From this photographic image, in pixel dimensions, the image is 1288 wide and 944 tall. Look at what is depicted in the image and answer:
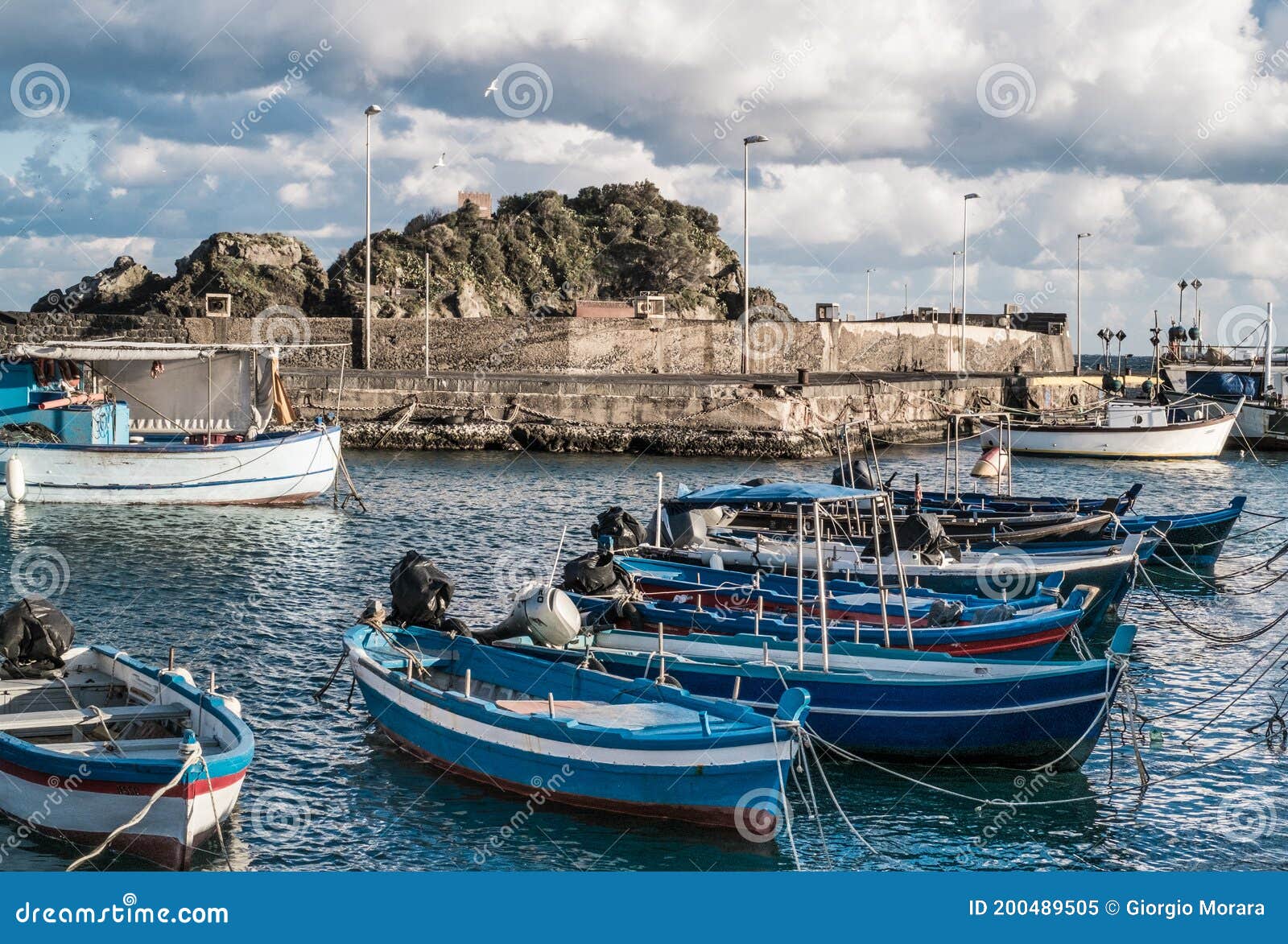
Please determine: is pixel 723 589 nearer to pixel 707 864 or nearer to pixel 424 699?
pixel 424 699

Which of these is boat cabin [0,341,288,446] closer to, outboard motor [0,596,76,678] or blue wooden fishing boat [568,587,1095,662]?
blue wooden fishing boat [568,587,1095,662]

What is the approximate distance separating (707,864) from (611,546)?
9.34 m

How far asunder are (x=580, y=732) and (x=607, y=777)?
0.43 meters

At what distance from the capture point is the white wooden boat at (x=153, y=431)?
28.8m

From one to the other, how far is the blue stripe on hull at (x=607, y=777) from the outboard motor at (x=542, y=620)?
1.57 metres

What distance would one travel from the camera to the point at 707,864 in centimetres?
1080

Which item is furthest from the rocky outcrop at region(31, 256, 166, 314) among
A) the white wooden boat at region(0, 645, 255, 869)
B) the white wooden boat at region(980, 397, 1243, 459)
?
the white wooden boat at region(0, 645, 255, 869)

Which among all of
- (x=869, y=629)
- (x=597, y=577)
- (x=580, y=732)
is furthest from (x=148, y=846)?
(x=869, y=629)

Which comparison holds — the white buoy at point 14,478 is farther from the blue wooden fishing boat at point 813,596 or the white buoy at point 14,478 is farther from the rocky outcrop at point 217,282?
the rocky outcrop at point 217,282

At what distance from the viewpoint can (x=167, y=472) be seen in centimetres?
2903

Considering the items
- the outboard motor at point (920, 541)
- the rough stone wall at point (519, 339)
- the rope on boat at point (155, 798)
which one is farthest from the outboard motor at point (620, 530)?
the rough stone wall at point (519, 339)

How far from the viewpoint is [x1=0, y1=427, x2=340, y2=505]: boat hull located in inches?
1130

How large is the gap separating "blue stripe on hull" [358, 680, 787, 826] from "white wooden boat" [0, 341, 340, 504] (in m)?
18.1

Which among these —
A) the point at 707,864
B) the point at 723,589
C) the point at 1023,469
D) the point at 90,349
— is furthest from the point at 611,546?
the point at 1023,469
